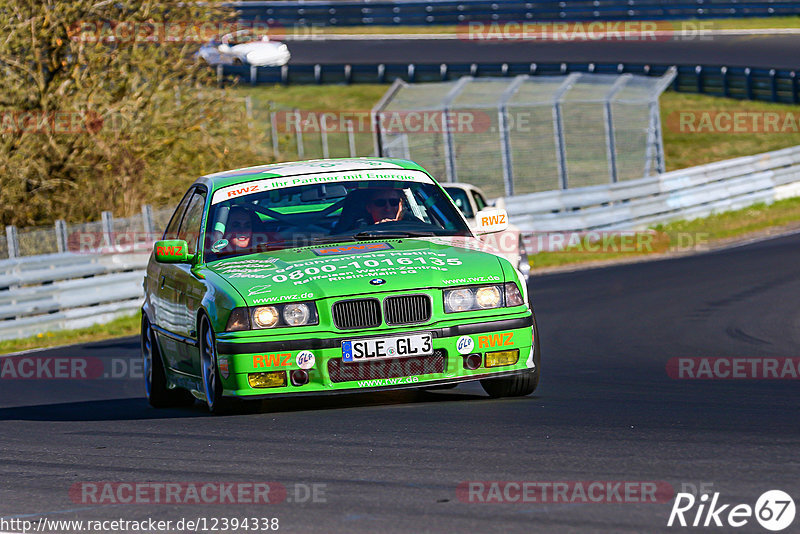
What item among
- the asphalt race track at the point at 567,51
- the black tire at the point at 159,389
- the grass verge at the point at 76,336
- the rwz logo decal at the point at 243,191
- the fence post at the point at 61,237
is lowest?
the asphalt race track at the point at 567,51

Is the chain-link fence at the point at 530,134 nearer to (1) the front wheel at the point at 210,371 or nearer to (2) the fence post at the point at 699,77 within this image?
(2) the fence post at the point at 699,77

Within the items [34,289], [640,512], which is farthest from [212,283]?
[34,289]

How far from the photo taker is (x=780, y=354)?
10.8 m

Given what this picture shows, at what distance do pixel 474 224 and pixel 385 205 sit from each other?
8.20 metres

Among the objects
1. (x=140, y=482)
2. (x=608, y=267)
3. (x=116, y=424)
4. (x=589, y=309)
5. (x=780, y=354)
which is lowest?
(x=608, y=267)

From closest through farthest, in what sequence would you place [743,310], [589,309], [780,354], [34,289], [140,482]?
[140,482], [780,354], [743,310], [589,309], [34,289]

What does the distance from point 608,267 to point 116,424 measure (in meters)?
13.1

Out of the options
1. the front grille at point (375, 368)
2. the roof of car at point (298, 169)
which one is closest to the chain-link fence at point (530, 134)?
the roof of car at point (298, 169)

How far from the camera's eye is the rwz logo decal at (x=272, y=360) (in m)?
7.53

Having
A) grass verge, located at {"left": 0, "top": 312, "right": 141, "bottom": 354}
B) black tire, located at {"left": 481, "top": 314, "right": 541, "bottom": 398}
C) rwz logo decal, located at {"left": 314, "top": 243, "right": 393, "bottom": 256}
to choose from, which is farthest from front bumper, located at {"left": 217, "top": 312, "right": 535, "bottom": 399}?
grass verge, located at {"left": 0, "top": 312, "right": 141, "bottom": 354}

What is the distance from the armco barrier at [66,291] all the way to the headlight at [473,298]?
36.8 feet

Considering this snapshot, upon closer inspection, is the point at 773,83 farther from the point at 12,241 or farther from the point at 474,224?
the point at 12,241

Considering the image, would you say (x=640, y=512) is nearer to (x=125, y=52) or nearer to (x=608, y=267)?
(x=608, y=267)

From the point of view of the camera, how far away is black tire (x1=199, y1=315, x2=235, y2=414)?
25.6 feet
